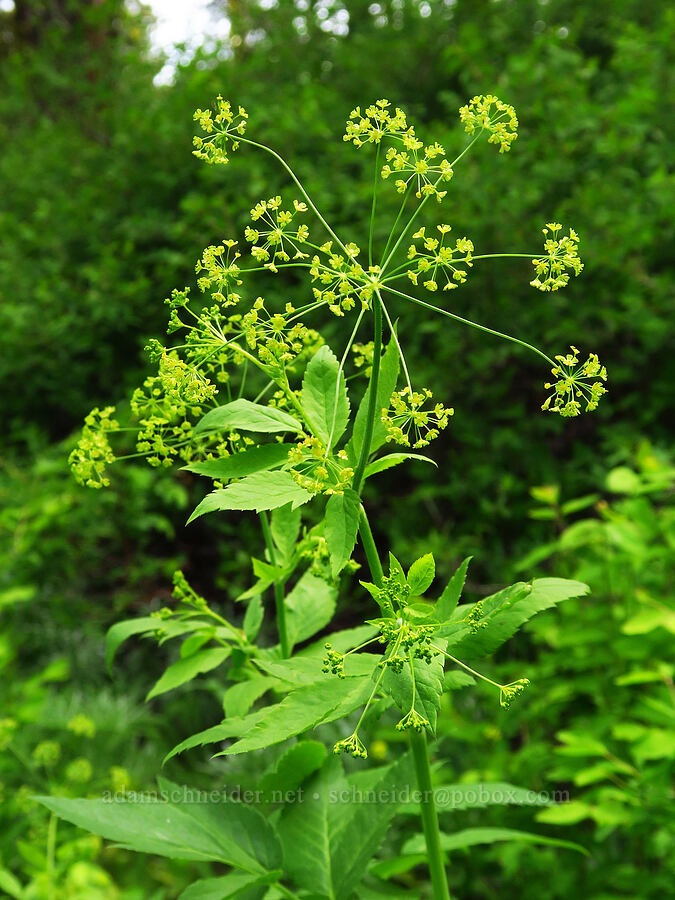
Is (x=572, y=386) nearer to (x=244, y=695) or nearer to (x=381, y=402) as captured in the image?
(x=381, y=402)

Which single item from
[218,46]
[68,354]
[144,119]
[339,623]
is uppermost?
[218,46]

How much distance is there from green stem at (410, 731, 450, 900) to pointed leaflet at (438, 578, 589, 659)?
→ 174mm

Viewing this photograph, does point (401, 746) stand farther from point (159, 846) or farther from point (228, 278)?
point (228, 278)

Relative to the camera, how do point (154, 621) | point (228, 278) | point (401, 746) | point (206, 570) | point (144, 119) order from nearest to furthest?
1. point (228, 278)
2. point (154, 621)
3. point (401, 746)
4. point (206, 570)
5. point (144, 119)

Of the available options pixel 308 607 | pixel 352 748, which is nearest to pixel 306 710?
pixel 352 748

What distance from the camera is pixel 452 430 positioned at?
4.33 m

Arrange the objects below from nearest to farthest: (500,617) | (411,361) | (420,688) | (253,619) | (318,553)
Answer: (420,688) → (500,617) → (318,553) → (253,619) → (411,361)

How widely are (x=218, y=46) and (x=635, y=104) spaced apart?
113 inches

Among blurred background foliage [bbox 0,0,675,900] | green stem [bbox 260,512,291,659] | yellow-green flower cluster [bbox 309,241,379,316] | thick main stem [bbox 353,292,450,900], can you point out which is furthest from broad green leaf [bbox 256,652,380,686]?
blurred background foliage [bbox 0,0,675,900]

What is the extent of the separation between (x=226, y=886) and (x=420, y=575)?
594 mm

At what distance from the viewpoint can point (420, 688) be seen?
90cm

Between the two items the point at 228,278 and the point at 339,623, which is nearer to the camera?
the point at 228,278

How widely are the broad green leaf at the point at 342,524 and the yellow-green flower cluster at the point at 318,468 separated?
0.01 m

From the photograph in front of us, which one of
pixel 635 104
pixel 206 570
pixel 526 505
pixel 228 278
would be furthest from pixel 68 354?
pixel 228 278
